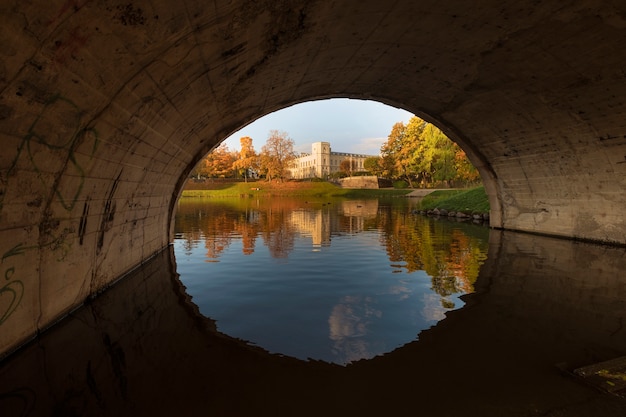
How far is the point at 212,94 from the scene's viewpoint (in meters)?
7.75

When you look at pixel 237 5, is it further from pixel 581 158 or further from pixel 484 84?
pixel 581 158

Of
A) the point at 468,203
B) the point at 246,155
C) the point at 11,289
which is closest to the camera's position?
the point at 11,289

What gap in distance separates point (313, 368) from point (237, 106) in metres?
7.54

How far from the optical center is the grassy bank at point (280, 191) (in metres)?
70.2

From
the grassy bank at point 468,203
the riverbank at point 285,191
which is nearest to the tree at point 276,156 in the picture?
the riverbank at point 285,191

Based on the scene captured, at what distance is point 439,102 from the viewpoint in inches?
519

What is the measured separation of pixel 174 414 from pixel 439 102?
13184 millimetres

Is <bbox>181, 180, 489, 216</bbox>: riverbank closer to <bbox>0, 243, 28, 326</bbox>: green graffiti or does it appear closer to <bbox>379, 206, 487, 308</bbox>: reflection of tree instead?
<bbox>379, 206, 487, 308</bbox>: reflection of tree

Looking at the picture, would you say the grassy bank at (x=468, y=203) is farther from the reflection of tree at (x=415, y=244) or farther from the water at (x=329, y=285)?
the water at (x=329, y=285)

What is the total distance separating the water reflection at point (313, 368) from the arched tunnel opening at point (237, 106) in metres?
0.08

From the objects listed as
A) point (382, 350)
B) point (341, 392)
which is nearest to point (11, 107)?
point (341, 392)

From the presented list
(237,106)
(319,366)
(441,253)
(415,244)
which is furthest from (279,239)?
(319,366)

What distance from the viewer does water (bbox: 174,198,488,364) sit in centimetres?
586

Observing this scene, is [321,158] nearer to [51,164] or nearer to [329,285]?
[329,285]
